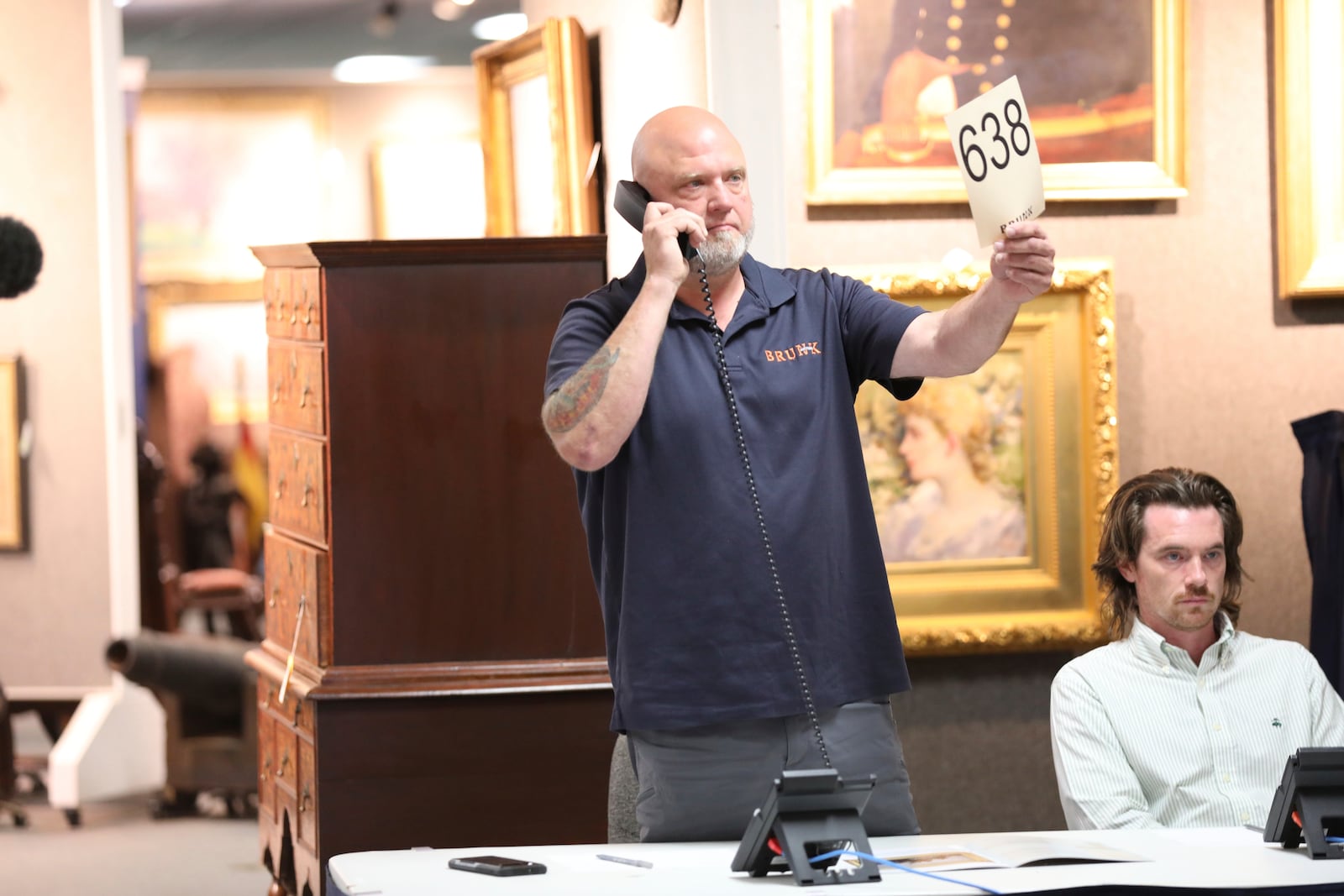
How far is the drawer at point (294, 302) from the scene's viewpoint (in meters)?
3.59

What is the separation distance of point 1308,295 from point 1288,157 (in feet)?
0.99

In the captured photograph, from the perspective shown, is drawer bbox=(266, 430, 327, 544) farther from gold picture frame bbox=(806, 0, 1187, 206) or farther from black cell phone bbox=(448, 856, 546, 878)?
black cell phone bbox=(448, 856, 546, 878)

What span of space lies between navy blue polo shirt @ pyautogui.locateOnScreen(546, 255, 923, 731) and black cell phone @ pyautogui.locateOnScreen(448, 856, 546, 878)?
37 cm

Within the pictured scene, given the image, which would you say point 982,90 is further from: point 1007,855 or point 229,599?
point 229,599

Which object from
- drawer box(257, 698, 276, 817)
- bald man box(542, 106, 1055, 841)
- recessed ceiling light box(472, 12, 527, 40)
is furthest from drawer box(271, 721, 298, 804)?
recessed ceiling light box(472, 12, 527, 40)

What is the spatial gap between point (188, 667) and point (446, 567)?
2559 millimetres

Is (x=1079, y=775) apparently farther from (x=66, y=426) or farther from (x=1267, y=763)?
(x=66, y=426)

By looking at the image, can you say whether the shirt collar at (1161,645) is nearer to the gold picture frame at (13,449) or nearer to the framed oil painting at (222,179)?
the gold picture frame at (13,449)

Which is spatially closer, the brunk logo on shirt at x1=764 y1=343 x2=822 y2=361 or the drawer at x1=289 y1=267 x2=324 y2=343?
the brunk logo on shirt at x1=764 y1=343 x2=822 y2=361

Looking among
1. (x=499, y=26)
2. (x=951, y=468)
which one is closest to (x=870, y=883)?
(x=951, y=468)

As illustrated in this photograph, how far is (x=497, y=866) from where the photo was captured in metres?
2.04

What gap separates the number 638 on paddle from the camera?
2.18 meters

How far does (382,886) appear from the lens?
6.43ft

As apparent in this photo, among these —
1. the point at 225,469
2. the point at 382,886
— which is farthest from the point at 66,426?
the point at 382,886
